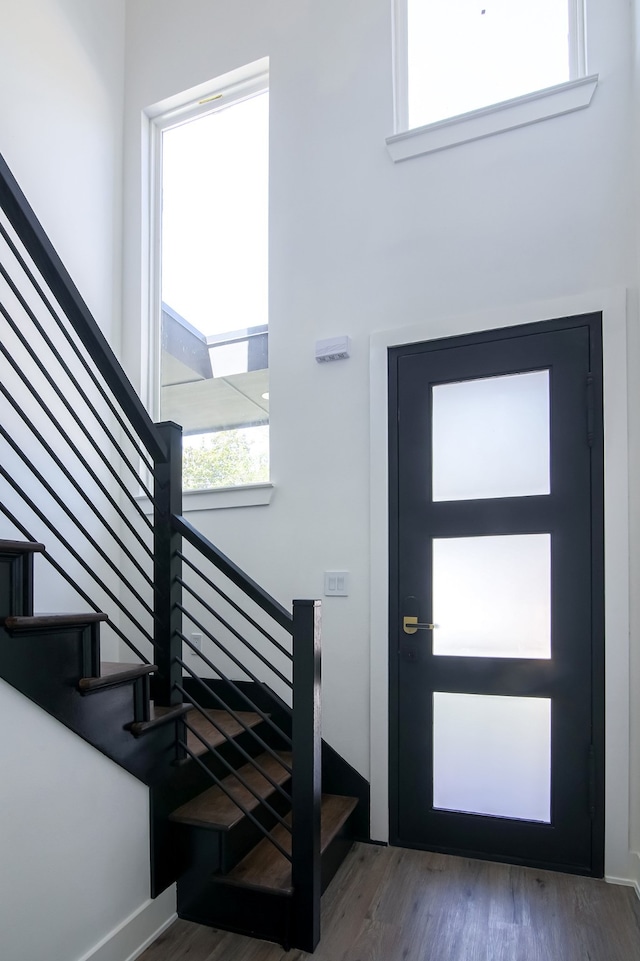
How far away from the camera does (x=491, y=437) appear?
2465mm

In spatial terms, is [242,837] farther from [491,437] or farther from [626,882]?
[491,437]

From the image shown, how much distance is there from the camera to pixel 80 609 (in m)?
2.83

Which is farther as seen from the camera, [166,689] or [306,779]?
[166,689]

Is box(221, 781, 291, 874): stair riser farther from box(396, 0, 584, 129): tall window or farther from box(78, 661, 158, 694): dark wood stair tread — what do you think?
box(396, 0, 584, 129): tall window

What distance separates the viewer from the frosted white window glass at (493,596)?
2.34 meters

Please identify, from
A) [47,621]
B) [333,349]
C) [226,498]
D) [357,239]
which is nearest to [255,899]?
[47,621]

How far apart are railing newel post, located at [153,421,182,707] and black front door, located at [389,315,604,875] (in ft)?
2.92

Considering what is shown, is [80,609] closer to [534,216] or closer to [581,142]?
[534,216]

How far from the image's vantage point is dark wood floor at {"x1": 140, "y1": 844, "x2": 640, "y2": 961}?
5.90 feet

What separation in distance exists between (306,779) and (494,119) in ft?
8.55

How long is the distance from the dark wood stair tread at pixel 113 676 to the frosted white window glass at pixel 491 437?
4.37 feet

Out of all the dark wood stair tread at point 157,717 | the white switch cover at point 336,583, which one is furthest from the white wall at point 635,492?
the dark wood stair tread at point 157,717

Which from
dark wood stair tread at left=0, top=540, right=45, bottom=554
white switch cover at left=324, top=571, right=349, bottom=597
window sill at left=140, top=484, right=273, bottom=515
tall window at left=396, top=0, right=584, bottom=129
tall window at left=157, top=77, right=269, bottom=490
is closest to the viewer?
dark wood stair tread at left=0, top=540, right=45, bottom=554

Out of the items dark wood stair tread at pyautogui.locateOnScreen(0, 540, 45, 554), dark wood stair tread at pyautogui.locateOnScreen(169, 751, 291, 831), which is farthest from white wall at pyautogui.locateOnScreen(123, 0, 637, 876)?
dark wood stair tread at pyautogui.locateOnScreen(0, 540, 45, 554)
